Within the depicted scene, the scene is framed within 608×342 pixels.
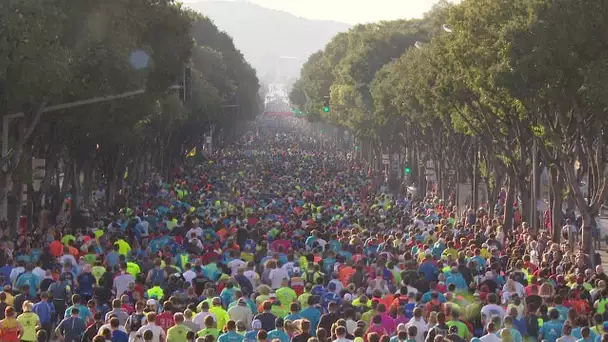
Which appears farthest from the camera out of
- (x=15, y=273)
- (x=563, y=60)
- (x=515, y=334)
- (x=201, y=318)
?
(x=563, y=60)

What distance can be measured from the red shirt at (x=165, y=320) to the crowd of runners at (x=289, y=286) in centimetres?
2

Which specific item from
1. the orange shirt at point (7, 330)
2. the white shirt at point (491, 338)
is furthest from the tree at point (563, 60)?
the orange shirt at point (7, 330)

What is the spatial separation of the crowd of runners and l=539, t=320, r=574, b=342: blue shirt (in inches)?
0.7

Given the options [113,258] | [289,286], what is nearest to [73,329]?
[289,286]

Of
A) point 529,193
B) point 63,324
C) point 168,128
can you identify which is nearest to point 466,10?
point 529,193

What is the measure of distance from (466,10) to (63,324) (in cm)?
1994

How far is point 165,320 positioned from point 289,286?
420cm

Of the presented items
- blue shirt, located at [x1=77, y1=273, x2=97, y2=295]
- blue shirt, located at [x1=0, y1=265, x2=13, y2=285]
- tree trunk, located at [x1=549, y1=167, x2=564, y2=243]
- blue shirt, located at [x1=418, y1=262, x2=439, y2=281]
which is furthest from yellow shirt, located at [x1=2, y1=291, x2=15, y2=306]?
tree trunk, located at [x1=549, y1=167, x2=564, y2=243]

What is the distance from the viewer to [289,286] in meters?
20.6

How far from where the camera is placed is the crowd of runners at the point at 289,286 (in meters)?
16.1

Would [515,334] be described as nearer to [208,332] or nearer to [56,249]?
[208,332]

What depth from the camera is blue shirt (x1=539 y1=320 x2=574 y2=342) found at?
666 inches

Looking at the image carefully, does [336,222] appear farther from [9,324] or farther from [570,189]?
[9,324]

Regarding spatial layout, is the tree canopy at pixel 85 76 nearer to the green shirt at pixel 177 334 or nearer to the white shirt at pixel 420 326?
the green shirt at pixel 177 334
